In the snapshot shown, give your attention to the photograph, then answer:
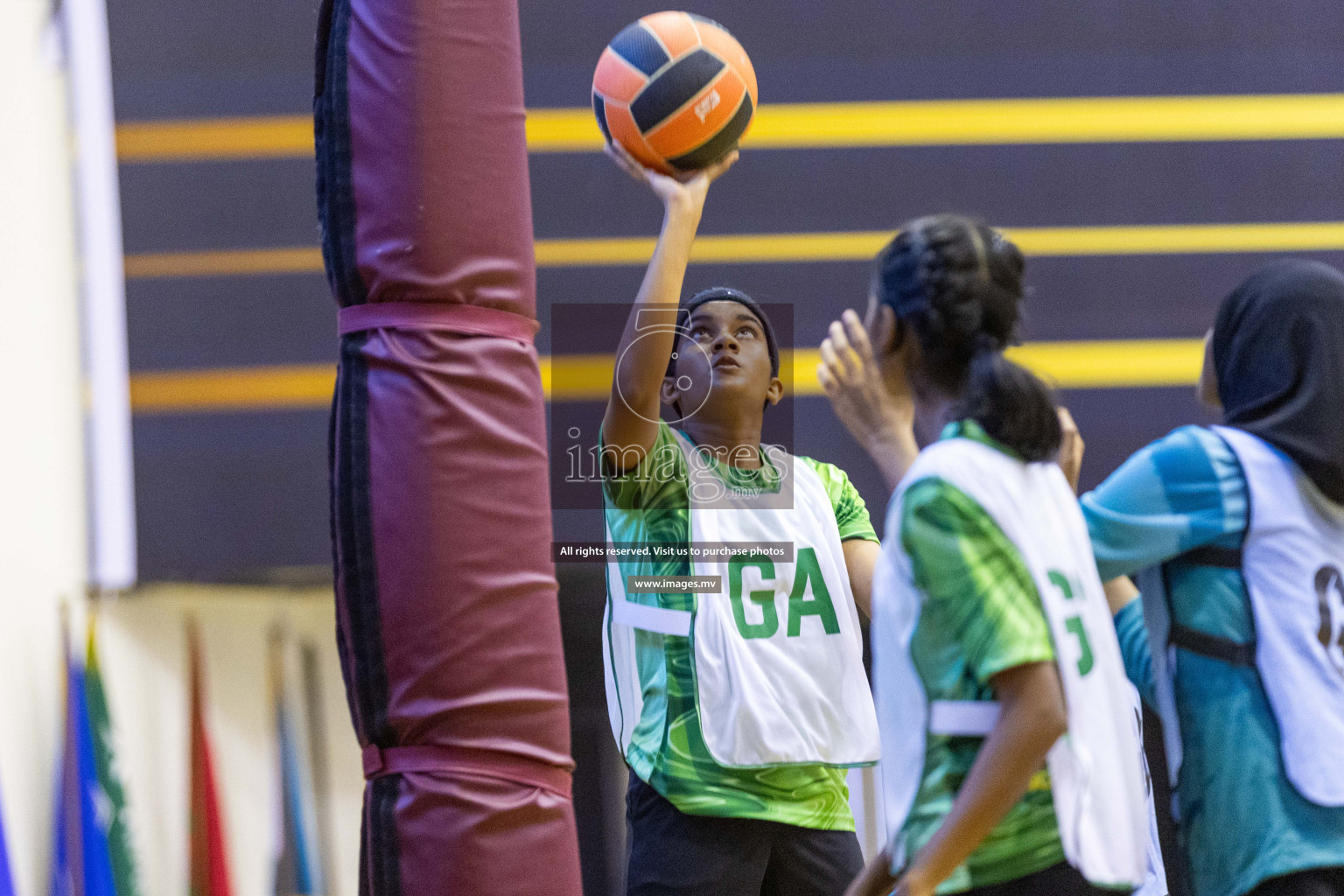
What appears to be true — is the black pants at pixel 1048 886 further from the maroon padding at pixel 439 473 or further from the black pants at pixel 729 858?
the black pants at pixel 729 858

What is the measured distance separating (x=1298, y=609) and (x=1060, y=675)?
1.87 ft

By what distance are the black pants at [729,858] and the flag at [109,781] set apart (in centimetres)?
221

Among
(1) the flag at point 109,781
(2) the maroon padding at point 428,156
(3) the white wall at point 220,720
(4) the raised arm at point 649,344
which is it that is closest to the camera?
(2) the maroon padding at point 428,156

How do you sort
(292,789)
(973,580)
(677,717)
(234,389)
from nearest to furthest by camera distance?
(973,580), (677,717), (234,389), (292,789)

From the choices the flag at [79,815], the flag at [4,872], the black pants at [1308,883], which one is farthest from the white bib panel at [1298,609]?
the flag at [79,815]

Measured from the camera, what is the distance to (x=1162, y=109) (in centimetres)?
477

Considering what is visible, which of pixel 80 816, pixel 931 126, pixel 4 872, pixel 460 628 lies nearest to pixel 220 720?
pixel 80 816

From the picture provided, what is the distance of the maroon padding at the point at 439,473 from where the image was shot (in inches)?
79.2

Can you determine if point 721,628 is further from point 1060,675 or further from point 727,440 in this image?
point 1060,675

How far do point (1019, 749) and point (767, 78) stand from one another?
3.71 meters

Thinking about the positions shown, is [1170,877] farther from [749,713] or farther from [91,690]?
[91,690]

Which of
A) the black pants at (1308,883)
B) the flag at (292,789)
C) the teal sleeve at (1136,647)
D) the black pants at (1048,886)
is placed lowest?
the flag at (292,789)

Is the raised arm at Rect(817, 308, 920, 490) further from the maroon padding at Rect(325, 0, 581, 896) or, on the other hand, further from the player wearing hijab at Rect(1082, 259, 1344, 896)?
the maroon padding at Rect(325, 0, 581, 896)

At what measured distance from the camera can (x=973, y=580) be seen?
5.36ft
